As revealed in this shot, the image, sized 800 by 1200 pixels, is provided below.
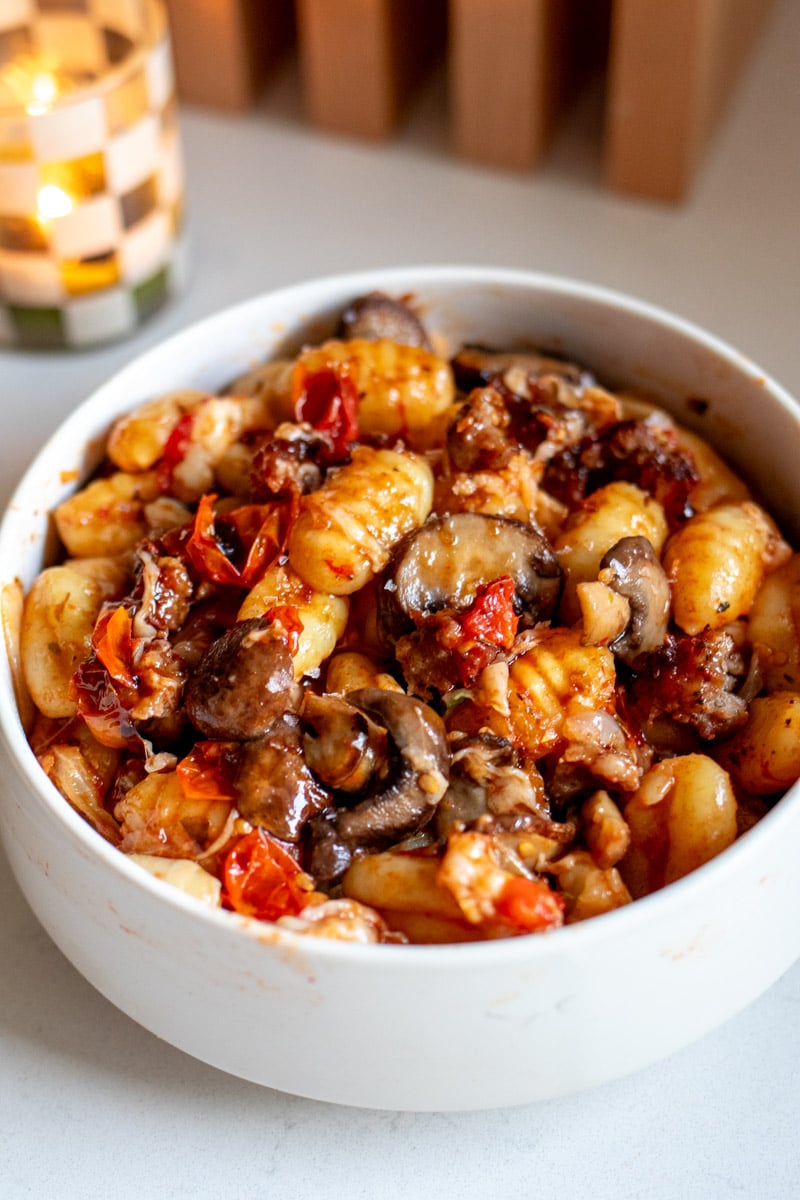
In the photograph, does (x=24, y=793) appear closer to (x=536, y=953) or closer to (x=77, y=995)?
(x=77, y=995)

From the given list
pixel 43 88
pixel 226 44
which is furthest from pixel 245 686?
pixel 226 44

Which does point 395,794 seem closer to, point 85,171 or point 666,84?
point 85,171

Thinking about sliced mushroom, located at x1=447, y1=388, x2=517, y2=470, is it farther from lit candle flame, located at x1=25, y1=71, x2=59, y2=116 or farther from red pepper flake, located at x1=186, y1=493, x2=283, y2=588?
lit candle flame, located at x1=25, y1=71, x2=59, y2=116

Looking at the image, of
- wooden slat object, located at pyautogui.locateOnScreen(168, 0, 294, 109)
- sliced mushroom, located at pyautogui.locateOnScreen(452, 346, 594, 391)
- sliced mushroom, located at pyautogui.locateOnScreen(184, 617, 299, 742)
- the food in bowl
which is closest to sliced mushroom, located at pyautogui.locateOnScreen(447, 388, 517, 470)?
the food in bowl

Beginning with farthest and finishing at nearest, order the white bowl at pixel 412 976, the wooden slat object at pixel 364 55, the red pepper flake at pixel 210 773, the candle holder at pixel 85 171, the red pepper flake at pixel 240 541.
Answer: the wooden slat object at pixel 364 55, the candle holder at pixel 85 171, the red pepper flake at pixel 240 541, the red pepper flake at pixel 210 773, the white bowl at pixel 412 976

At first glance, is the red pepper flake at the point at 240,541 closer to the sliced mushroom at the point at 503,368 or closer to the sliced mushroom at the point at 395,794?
the sliced mushroom at the point at 395,794

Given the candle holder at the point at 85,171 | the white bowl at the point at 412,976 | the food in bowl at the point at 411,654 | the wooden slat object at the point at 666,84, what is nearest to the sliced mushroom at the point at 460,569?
the food in bowl at the point at 411,654
